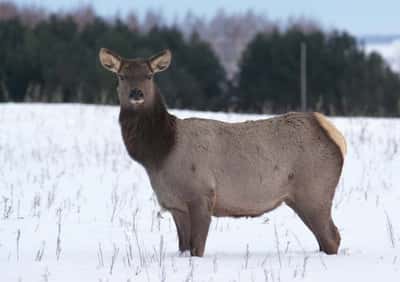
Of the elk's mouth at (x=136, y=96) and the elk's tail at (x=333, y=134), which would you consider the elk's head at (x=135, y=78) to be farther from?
the elk's tail at (x=333, y=134)

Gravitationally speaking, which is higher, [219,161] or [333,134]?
[333,134]

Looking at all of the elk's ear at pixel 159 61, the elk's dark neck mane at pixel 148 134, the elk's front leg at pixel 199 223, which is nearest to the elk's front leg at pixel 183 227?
the elk's front leg at pixel 199 223

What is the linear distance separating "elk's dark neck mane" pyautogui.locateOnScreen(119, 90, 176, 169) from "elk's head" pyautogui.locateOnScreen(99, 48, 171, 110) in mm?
88

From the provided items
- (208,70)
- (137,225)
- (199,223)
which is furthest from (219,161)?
(208,70)

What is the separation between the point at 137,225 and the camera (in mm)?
10148

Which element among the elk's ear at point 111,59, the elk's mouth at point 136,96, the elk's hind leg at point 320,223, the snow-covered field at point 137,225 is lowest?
the snow-covered field at point 137,225

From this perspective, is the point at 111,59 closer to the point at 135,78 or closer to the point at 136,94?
the point at 135,78

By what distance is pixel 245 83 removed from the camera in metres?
45.9

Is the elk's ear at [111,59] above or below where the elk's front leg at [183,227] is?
above

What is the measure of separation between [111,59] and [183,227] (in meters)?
1.82

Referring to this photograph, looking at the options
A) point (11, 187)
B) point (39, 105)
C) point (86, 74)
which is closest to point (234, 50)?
point (86, 74)

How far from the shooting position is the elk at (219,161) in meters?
8.48

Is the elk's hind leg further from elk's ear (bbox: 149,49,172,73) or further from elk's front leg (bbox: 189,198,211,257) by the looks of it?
elk's ear (bbox: 149,49,172,73)

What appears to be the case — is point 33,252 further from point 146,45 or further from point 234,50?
point 234,50
